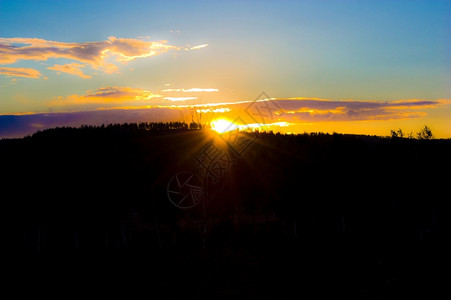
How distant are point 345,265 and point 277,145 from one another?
40.7 ft

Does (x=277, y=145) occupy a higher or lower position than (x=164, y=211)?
higher

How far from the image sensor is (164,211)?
89.9 ft

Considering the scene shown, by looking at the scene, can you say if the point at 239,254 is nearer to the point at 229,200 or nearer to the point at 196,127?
the point at 229,200

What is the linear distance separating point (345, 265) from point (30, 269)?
1463cm

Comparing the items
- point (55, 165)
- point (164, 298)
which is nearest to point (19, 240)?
point (55, 165)

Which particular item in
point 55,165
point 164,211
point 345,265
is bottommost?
point 345,265

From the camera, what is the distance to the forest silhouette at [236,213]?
19.6 m

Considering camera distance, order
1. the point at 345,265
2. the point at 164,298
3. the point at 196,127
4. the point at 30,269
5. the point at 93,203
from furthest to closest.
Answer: the point at 196,127, the point at 93,203, the point at 30,269, the point at 345,265, the point at 164,298

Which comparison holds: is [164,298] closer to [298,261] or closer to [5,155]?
[298,261]

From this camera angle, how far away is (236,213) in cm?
2736

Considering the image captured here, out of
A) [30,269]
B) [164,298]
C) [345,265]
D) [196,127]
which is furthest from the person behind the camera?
[196,127]

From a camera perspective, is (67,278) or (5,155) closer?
(67,278)

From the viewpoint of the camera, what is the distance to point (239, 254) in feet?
73.5

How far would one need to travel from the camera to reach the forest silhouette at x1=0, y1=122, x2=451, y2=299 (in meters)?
19.6
